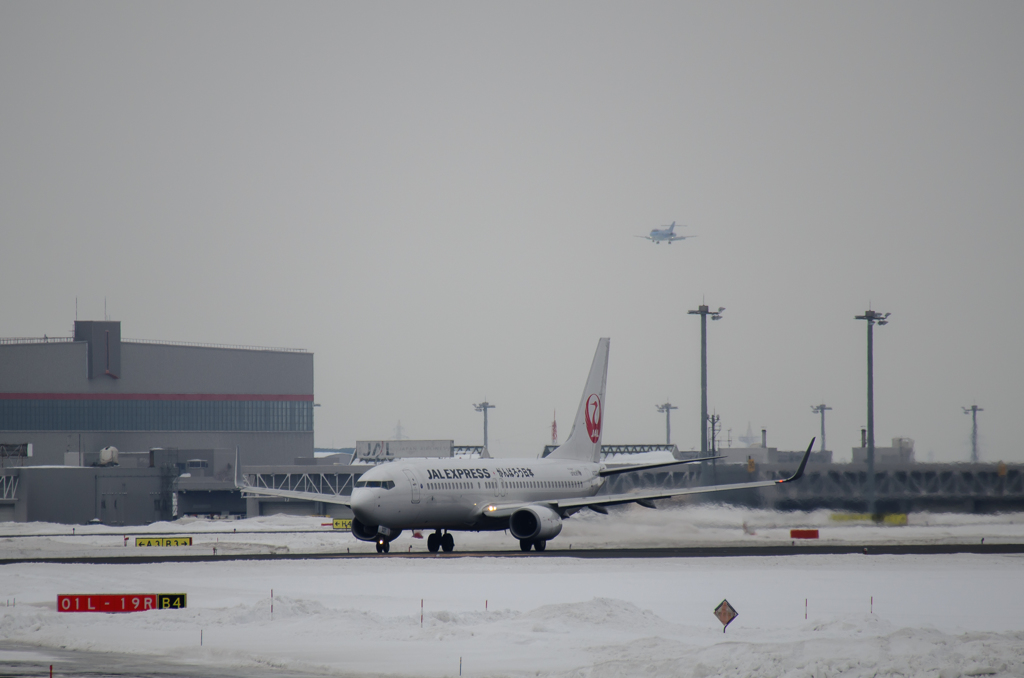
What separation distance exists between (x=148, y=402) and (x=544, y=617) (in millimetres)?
121989

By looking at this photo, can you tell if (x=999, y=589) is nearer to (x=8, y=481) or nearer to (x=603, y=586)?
(x=603, y=586)

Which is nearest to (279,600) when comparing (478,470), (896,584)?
(896,584)

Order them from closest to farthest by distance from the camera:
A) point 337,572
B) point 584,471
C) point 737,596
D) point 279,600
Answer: point 279,600, point 737,596, point 337,572, point 584,471

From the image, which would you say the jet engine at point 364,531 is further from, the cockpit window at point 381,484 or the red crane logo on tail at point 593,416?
the red crane logo on tail at point 593,416

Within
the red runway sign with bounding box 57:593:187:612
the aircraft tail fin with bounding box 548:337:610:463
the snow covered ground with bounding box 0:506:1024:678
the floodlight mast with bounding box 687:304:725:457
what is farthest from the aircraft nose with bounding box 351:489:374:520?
the floodlight mast with bounding box 687:304:725:457

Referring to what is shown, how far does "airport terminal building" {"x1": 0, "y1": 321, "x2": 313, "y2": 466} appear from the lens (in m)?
136

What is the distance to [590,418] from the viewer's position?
201 feet

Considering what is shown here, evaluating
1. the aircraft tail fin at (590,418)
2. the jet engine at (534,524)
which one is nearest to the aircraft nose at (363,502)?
the jet engine at (534,524)

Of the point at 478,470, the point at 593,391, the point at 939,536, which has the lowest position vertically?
the point at 939,536

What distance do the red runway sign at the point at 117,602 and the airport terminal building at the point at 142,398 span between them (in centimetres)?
10078

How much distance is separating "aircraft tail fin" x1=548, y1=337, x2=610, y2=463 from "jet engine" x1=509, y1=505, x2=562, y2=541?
31.2ft

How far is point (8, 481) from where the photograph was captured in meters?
99.4

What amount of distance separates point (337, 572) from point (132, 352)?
107361 millimetres

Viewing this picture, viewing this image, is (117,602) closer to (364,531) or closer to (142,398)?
(364,531)
